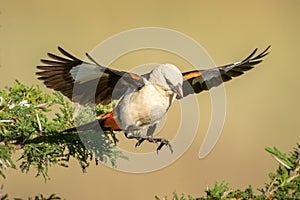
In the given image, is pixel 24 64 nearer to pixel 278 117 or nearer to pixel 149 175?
pixel 149 175

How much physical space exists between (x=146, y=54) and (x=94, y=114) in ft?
18.2

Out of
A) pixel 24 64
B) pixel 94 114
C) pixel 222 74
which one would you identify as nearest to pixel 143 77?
pixel 94 114

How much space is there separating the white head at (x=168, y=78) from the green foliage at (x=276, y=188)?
1.40 metres

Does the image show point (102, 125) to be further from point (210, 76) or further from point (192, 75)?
point (210, 76)

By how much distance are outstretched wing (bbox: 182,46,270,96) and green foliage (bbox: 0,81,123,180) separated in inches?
35.8

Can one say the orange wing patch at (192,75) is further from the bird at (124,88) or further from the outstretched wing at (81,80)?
the outstretched wing at (81,80)

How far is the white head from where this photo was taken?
3.10 m

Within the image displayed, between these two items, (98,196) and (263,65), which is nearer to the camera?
(98,196)

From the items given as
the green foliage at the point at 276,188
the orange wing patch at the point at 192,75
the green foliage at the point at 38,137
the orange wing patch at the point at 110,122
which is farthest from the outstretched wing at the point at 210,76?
the green foliage at the point at 276,188

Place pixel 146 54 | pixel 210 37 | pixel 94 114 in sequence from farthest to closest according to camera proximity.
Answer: pixel 210 37, pixel 146 54, pixel 94 114

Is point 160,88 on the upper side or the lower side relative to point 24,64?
lower

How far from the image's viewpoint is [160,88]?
316 centimetres

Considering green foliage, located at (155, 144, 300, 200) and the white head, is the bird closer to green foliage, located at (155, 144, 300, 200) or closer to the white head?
the white head

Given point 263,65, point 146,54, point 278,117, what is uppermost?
point 146,54
